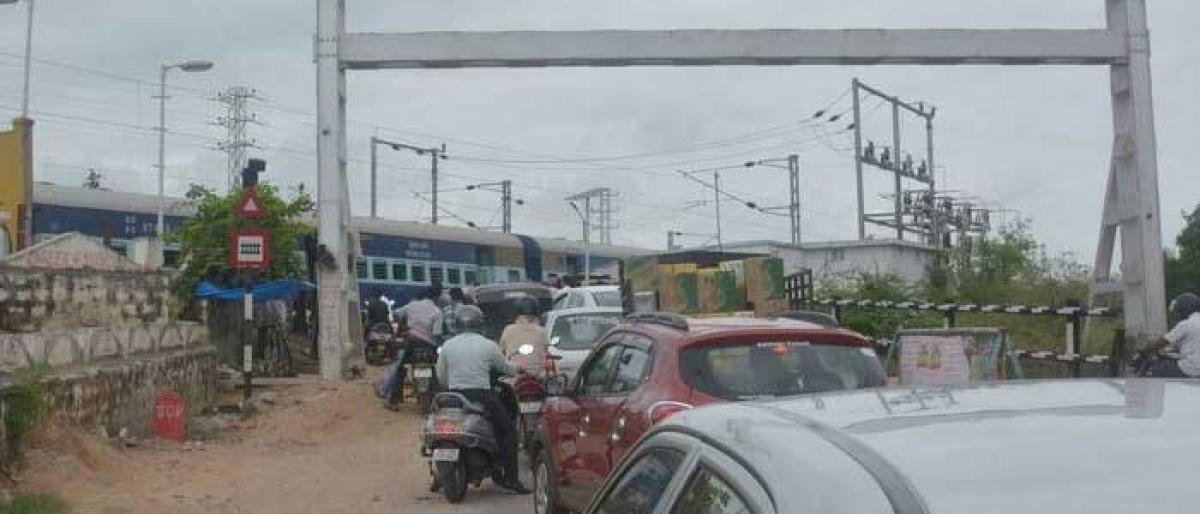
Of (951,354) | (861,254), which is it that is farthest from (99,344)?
(861,254)

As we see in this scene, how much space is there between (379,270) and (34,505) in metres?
22.3

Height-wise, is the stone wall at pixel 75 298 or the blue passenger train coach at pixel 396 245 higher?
the blue passenger train coach at pixel 396 245

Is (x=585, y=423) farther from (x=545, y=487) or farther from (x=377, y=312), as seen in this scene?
(x=377, y=312)

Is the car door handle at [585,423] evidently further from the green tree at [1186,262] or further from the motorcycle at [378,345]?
the green tree at [1186,262]

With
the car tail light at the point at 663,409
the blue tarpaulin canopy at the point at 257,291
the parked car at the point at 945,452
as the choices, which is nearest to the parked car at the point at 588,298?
the blue tarpaulin canopy at the point at 257,291

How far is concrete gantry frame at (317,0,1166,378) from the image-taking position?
20156mm

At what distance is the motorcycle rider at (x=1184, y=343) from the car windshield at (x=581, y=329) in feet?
19.9

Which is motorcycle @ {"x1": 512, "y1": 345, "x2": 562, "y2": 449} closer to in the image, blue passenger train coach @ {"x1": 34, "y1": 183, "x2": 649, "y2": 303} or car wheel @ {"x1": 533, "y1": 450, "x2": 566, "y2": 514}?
car wheel @ {"x1": 533, "y1": 450, "x2": 566, "y2": 514}

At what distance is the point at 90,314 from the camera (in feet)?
44.1

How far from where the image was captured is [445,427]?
970 cm

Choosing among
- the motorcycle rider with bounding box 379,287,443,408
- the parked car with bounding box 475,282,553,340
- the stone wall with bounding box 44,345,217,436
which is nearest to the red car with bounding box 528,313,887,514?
the stone wall with bounding box 44,345,217,436

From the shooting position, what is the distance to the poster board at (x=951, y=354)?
1141cm

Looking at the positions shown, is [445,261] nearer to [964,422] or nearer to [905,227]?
[905,227]

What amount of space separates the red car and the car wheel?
642mm
